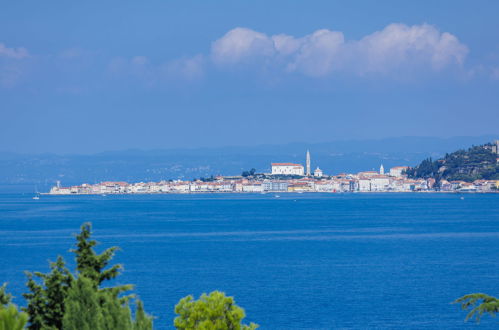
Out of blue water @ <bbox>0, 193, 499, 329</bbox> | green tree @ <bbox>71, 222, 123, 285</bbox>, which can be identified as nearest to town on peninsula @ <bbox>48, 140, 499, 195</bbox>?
blue water @ <bbox>0, 193, 499, 329</bbox>

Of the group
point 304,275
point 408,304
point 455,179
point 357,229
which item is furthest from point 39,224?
point 455,179

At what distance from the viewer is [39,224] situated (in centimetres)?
5388

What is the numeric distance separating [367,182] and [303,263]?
11468 cm

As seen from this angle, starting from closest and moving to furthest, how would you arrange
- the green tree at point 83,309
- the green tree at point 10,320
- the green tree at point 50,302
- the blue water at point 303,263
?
the green tree at point 10,320 → the green tree at point 83,309 → the green tree at point 50,302 → the blue water at point 303,263

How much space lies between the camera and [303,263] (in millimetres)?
30797

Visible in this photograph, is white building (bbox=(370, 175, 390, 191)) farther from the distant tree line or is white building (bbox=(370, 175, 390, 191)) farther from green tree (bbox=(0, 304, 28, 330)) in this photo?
green tree (bbox=(0, 304, 28, 330))

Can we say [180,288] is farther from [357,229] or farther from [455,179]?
[455,179]

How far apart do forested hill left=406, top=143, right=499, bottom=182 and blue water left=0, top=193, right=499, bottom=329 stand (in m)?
72.5

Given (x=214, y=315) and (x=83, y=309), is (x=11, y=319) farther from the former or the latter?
(x=214, y=315)

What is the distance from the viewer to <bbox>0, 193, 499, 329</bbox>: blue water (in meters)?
20.8

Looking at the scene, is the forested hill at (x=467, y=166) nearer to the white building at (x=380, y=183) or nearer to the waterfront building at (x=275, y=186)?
the white building at (x=380, y=183)

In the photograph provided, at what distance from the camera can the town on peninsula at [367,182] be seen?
127944 mm

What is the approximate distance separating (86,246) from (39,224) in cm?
4795

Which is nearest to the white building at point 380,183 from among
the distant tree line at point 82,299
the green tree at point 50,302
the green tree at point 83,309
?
the distant tree line at point 82,299
